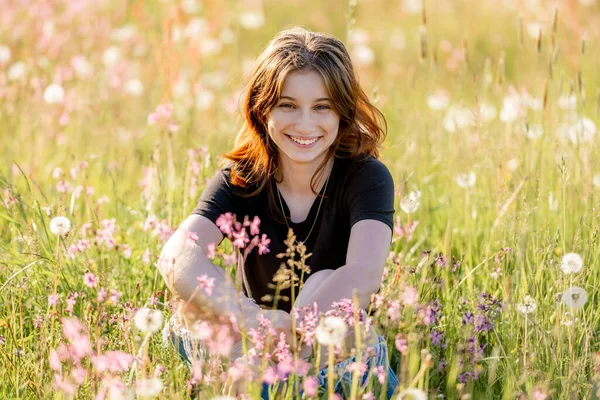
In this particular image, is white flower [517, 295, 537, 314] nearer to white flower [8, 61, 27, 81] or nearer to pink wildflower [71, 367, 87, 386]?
pink wildflower [71, 367, 87, 386]

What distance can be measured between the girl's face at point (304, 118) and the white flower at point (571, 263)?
2.65 feet

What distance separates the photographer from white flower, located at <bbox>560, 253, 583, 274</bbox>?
2.51 meters

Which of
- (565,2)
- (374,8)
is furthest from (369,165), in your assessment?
(374,8)

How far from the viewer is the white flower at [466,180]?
3572 millimetres

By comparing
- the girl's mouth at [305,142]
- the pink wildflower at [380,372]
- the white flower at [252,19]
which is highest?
the white flower at [252,19]

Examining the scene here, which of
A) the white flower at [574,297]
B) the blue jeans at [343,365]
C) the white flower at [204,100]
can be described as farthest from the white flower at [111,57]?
the white flower at [574,297]

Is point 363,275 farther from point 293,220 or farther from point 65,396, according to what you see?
point 65,396

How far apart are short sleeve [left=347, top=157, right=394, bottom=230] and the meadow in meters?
0.20

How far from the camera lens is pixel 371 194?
8.88 feet

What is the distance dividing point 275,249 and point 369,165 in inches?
16.0

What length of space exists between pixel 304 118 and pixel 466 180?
114 centimetres

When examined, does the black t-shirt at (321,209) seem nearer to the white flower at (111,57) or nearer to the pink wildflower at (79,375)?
the pink wildflower at (79,375)

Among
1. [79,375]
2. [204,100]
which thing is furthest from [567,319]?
[204,100]

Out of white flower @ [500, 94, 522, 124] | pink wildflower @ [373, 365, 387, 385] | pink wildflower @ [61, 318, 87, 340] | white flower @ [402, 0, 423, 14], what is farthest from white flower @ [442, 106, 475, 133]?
white flower @ [402, 0, 423, 14]
